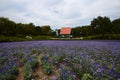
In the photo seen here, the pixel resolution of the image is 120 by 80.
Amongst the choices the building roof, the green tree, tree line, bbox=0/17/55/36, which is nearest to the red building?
the building roof

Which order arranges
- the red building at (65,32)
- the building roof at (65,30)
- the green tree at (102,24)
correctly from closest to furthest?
the green tree at (102,24) → the red building at (65,32) → the building roof at (65,30)

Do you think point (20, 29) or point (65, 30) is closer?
point (20, 29)

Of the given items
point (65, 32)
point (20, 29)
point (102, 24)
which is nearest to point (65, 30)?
point (65, 32)

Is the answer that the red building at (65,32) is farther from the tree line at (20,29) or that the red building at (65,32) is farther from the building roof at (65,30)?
the tree line at (20,29)

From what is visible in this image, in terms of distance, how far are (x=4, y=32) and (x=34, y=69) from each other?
1555 inches

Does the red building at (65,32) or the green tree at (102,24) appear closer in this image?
the green tree at (102,24)

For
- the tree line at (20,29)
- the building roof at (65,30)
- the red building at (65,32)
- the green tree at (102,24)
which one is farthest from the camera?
the building roof at (65,30)

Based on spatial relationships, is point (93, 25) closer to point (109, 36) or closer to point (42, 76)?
point (109, 36)

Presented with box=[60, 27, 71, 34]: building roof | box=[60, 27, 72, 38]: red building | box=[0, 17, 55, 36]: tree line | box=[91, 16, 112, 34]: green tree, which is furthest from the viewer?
box=[60, 27, 71, 34]: building roof

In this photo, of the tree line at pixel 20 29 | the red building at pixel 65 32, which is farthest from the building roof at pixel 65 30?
the tree line at pixel 20 29

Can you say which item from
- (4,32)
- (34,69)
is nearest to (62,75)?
(34,69)

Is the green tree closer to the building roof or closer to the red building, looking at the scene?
the red building

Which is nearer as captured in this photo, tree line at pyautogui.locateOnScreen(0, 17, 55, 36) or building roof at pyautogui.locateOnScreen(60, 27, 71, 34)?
tree line at pyautogui.locateOnScreen(0, 17, 55, 36)

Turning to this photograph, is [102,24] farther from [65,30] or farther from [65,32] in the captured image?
[65,30]
